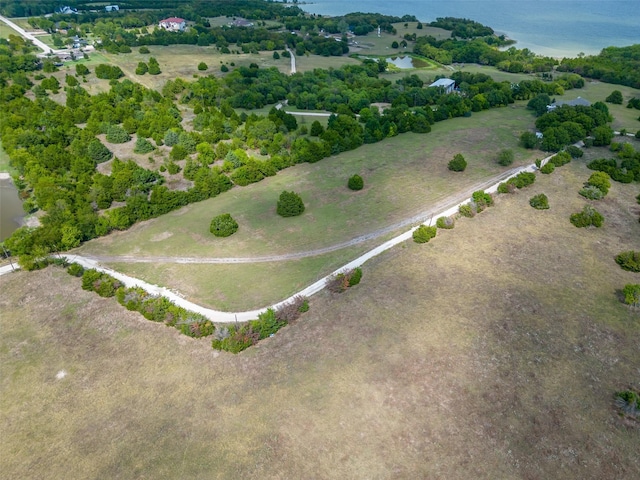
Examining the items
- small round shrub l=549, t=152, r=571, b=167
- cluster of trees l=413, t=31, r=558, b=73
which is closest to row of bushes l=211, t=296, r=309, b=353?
small round shrub l=549, t=152, r=571, b=167

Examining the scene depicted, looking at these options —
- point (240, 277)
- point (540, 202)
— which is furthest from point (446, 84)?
point (240, 277)

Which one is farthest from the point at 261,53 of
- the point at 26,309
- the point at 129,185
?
the point at 26,309

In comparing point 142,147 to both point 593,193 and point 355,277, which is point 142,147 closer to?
point 355,277

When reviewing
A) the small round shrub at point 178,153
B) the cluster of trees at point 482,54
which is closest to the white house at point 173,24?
the cluster of trees at point 482,54

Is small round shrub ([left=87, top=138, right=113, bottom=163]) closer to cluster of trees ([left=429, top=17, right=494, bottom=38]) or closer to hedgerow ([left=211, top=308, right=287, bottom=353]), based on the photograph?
hedgerow ([left=211, top=308, right=287, bottom=353])

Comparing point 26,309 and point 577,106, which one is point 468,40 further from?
point 26,309
